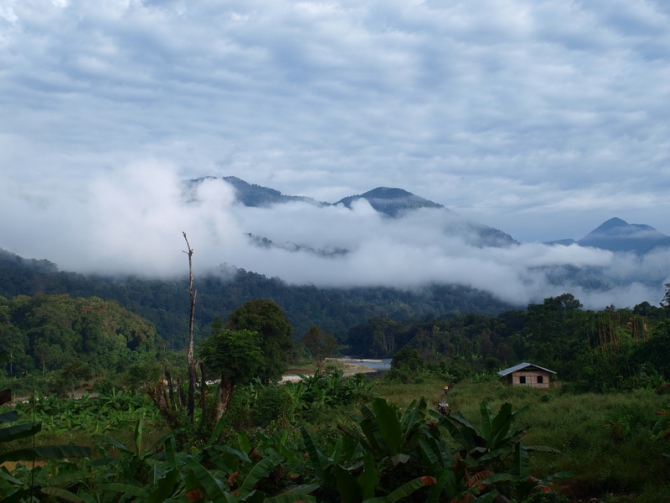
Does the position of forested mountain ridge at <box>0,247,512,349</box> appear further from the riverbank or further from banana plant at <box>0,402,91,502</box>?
banana plant at <box>0,402,91,502</box>

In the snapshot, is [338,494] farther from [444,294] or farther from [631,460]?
[444,294]

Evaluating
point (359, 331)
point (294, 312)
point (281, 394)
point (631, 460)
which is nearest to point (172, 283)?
point (294, 312)

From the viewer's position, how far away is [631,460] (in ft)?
21.9

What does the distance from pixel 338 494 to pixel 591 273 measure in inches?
7270

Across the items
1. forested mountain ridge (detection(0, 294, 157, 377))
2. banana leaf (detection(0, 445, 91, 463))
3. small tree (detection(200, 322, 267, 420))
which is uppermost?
banana leaf (detection(0, 445, 91, 463))

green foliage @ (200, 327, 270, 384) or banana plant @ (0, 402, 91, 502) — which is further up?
banana plant @ (0, 402, 91, 502)

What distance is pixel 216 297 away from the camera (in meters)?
102

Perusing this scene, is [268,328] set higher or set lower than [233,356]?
lower

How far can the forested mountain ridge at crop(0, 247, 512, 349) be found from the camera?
7994cm

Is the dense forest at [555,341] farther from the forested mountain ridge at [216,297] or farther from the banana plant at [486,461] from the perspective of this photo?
the forested mountain ridge at [216,297]

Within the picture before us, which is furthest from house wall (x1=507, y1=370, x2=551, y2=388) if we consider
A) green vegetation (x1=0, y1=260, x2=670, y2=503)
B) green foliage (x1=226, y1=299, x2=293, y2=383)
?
green foliage (x1=226, y1=299, x2=293, y2=383)

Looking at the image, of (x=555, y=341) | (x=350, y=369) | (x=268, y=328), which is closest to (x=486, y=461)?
(x=268, y=328)

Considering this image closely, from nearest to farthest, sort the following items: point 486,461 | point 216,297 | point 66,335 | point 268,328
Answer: point 486,461 → point 268,328 → point 66,335 → point 216,297

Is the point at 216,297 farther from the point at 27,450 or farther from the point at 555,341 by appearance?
the point at 27,450
